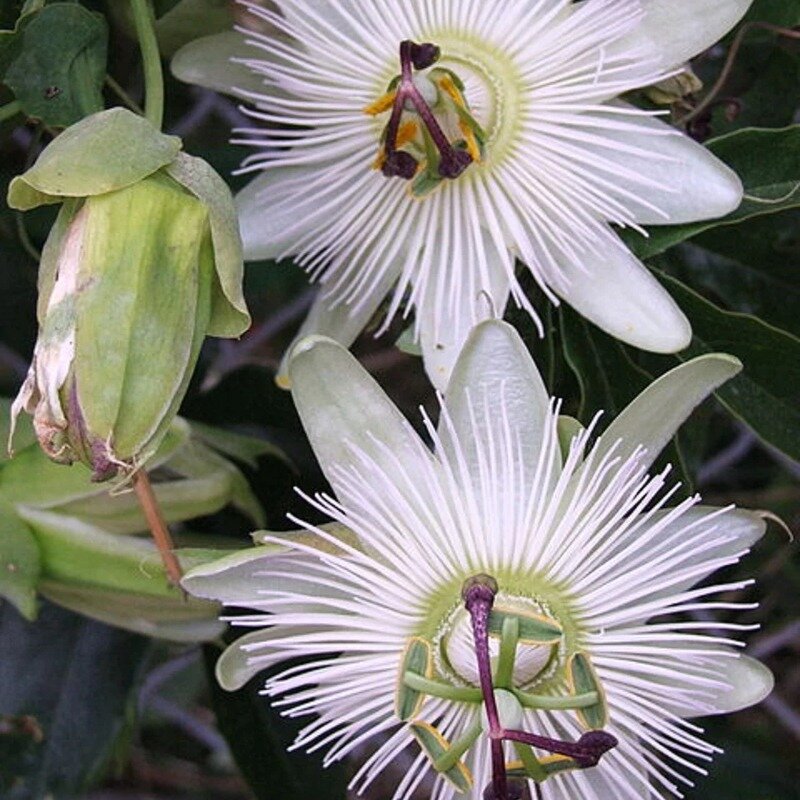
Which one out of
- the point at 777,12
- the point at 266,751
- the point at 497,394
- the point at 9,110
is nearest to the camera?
the point at 497,394

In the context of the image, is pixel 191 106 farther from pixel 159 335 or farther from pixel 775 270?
pixel 159 335

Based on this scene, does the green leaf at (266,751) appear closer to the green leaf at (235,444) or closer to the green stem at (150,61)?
the green leaf at (235,444)

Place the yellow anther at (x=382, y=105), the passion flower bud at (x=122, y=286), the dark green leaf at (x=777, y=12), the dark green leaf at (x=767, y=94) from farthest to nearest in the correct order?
the dark green leaf at (x=767, y=94)
the dark green leaf at (x=777, y=12)
the yellow anther at (x=382, y=105)
the passion flower bud at (x=122, y=286)

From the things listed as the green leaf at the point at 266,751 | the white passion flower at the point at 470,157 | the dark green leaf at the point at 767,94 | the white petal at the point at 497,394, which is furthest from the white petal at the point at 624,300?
the green leaf at the point at 266,751

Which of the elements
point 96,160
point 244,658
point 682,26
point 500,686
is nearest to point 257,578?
point 244,658

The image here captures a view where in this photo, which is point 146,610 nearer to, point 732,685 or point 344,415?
point 344,415

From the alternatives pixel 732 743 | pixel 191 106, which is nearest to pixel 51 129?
pixel 191 106

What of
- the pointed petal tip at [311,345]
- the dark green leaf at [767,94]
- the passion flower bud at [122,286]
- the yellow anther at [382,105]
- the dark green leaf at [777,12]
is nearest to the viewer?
the passion flower bud at [122,286]
